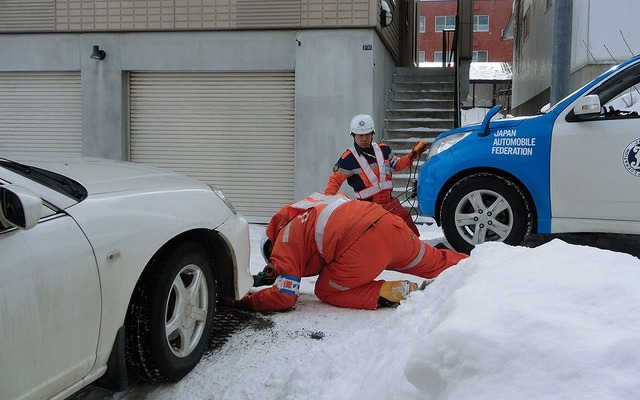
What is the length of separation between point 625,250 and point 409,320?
13.6 ft

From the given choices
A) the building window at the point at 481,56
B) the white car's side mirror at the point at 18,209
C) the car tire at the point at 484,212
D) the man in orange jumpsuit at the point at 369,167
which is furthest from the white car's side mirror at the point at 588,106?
the building window at the point at 481,56

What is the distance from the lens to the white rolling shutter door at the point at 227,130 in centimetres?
993

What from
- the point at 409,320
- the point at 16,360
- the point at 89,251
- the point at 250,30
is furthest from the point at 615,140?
the point at 250,30

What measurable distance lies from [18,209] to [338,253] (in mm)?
2480

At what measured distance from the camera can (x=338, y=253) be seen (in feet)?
14.1

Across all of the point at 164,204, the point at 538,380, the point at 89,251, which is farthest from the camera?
the point at 164,204

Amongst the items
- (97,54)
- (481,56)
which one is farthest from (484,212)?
(481,56)

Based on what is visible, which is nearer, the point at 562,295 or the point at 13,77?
the point at 562,295

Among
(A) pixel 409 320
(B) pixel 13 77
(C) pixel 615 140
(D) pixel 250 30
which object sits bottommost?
(A) pixel 409 320

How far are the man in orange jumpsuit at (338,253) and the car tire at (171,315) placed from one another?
84 cm

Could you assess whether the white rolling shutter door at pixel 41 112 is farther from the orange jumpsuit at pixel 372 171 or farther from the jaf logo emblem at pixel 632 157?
the jaf logo emblem at pixel 632 157

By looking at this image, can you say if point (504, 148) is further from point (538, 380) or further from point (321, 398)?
point (538, 380)

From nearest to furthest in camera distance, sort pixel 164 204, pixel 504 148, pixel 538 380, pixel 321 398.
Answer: pixel 538 380, pixel 321 398, pixel 164 204, pixel 504 148

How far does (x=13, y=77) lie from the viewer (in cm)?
1057
